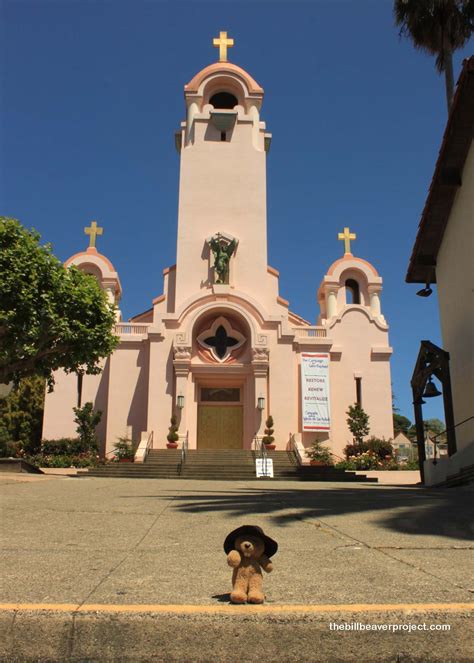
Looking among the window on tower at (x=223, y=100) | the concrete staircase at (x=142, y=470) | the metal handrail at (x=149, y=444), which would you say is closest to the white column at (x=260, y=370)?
the metal handrail at (x=149, y=444)

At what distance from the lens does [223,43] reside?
124ft

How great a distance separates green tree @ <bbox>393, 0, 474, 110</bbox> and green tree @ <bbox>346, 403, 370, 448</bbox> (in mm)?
16117

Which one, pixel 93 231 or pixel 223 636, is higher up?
pixel 93 231

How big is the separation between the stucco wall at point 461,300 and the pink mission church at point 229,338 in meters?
12.3

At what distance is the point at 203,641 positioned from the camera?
110 inches

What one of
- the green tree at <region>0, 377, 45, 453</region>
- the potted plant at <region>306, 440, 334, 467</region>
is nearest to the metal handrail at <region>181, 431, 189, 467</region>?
the potted plant at <region>306, 440, 334, 467</region>

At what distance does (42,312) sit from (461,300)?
44.2 feet

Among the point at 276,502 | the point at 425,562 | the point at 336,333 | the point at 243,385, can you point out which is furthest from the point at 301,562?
the point at 336,333

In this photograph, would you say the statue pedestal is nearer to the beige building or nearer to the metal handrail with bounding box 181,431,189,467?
the metal handrail with bounding box 181,431,189,467

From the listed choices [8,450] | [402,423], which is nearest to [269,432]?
[8,450]

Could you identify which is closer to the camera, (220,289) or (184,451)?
(184,451)

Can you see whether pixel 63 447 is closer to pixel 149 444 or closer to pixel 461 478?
pixel 149 444

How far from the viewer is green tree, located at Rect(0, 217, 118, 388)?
723 inches

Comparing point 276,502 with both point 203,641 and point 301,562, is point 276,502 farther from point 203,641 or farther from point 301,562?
point 203,641
